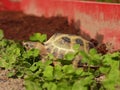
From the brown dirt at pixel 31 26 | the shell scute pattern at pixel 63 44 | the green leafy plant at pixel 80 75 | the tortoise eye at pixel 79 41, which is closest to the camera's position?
the green leafy plant at pixel 80 75

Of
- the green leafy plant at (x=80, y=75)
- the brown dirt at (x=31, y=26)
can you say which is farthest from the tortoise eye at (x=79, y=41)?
A: the brown dirt at (x=31, y=26)

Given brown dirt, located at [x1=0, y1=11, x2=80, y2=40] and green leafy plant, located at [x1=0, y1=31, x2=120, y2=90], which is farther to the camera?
brown dirt, located at [x1=0, y1=11, x2=80, y2=40]

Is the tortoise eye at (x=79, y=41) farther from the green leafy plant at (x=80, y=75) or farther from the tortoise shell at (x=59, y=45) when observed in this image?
the green leafy plant at (x=80, y=75)

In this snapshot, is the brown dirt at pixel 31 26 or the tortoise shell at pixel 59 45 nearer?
the tortoise shell at pixel 59 45

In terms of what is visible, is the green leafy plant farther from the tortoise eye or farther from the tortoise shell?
the tortoise eye

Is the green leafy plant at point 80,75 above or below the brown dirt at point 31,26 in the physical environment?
above

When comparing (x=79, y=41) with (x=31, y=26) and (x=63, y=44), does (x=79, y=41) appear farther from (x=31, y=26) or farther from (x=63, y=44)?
(x=31, y=26)

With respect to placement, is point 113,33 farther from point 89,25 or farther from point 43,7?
point 43,7

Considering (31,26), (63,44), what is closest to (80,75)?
(63,44)

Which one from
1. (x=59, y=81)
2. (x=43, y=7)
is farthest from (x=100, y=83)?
(x=43, y=7)

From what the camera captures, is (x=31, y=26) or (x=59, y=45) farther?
(x=31, y=26)

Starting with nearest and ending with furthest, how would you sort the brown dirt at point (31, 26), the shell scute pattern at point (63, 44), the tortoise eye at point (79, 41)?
the shell scute pattern at point (63, 44)
the tortoise eye at point (79, 41)
the brown dirt at point (31, 26)

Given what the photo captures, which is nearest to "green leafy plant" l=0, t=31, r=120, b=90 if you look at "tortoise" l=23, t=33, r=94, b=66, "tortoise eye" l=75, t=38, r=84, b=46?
"tortoise" l=23, t=33, r=94, b=66

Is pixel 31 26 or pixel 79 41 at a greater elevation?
pixel 79 41
